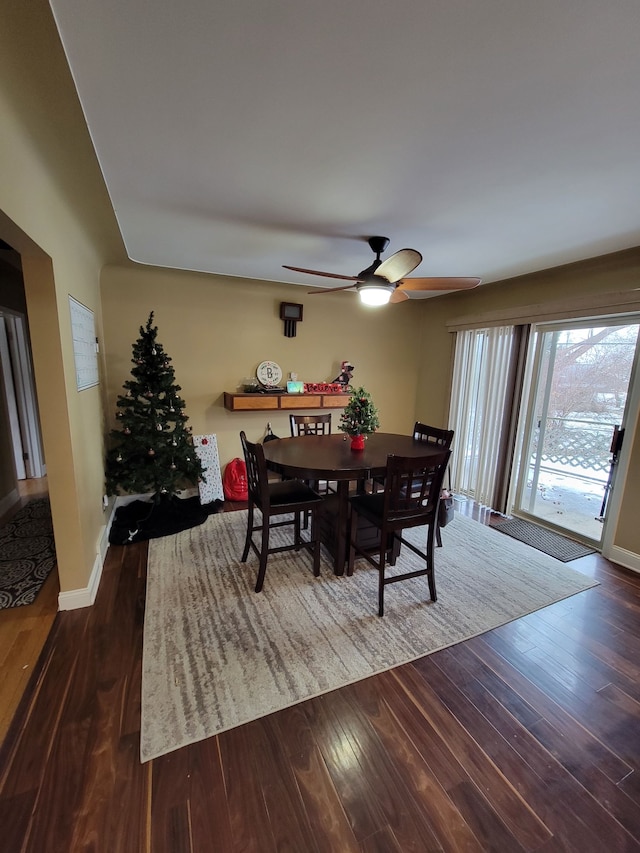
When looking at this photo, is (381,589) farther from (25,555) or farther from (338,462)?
(25,555)

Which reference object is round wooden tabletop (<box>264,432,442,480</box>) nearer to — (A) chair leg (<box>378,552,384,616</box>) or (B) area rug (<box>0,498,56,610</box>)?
(A) chair leg (<box>378,552,384,616</box>)

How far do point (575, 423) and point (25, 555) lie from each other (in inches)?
193

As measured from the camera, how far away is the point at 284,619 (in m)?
2.18

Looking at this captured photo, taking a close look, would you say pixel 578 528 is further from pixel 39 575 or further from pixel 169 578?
pixel 39 575

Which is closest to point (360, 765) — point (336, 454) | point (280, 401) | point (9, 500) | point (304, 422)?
point (336, 454)

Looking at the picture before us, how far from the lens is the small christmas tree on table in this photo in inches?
128

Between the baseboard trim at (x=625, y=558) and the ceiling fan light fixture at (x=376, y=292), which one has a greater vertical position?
the ceiling fan light fixture at (x=376, y=292)

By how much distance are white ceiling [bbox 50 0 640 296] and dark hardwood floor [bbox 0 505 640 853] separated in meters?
2.51

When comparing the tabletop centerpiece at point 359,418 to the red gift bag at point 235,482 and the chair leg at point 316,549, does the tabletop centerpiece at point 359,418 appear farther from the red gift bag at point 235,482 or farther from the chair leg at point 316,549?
the red gift bag at point 235,482

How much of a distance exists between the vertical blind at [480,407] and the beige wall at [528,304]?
8.2 inches

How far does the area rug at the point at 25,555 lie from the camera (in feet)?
7.71

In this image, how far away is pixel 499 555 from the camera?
2.96m

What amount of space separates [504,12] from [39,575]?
3715mm

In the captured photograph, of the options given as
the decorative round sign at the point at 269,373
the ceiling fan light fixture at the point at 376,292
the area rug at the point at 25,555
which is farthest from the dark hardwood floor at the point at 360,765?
the decorative round sign at the point at 269,373
